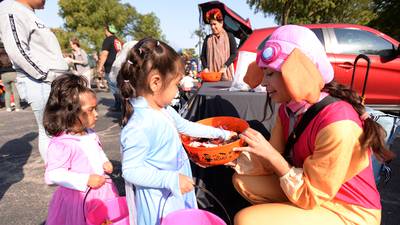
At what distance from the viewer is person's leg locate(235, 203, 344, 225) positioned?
3.86ft

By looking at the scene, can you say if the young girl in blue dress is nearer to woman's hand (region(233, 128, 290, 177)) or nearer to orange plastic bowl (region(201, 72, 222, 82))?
woman's hand (region(233, 128, 290, 177))

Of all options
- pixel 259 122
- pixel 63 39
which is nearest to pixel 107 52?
pixel 259 122

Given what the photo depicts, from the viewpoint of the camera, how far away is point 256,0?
59.1ft

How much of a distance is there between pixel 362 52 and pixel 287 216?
158 inches

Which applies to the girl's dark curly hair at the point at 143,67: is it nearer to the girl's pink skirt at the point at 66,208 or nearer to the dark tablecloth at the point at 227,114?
the girl's pink skirt at the point at 66,208

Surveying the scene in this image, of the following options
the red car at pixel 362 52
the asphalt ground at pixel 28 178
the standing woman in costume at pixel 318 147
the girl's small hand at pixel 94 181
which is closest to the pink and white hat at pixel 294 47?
the standing woman in costume at pixel 318 147

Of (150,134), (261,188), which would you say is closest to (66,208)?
(150,134)

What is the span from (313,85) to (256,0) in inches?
735

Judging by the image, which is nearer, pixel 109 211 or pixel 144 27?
pixel 109 211

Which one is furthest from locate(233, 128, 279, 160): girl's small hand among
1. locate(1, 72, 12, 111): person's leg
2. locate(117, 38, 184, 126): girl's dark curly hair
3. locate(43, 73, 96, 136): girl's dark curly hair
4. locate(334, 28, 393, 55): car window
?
locate(1, 72, 12, 111): person's leg

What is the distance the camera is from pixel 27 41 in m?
2.26

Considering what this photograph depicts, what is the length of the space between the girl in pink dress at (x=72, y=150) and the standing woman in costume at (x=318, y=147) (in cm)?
91

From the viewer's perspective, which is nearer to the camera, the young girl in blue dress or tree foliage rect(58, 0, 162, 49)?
the young girl in blue dress

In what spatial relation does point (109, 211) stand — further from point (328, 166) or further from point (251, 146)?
point (328, 166)
